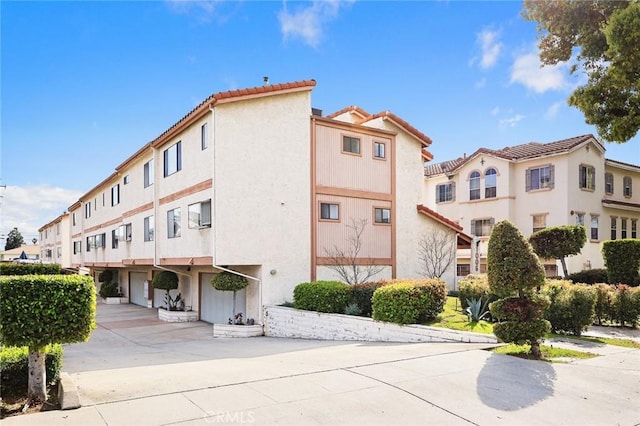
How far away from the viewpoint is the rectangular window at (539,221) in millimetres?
31234

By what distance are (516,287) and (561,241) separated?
1570 centimetres

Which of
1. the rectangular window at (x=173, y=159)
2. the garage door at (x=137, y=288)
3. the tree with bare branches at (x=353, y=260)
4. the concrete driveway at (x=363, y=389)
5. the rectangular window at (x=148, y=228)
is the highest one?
the rectangular window at (x=173, y=159)

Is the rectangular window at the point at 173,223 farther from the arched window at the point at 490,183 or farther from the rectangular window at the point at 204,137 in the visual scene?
the arched window at the point at 490,183

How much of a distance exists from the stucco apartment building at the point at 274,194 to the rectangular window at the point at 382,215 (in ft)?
0.16

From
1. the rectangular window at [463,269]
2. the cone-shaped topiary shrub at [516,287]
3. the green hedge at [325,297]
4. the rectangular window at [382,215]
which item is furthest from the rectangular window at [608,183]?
the cone-shaped topiary shrub at [516,287]

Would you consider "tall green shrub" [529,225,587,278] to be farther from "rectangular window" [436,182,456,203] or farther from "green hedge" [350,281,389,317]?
"rectangular window" [436,182,456,203]

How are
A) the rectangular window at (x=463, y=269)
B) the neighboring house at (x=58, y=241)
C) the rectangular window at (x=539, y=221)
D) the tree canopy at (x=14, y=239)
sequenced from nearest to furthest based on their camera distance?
the rectangular window at (x=539, y=221) → the rectangular window at (x=463, y=269) → the neighboring house at (x=58, y=241) → the tree canopy at (x=14, y=239)

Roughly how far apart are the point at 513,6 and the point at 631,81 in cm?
402

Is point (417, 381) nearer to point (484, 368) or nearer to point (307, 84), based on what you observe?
point (484, 368)

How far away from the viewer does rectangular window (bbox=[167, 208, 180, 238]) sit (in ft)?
70.3

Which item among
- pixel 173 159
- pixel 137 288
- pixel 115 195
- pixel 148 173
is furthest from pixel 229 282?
pixel 137 288

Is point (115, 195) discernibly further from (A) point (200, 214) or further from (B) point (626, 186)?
(B) point (626, 186)

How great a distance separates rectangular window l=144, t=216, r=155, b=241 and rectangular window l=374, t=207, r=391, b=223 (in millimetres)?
11224

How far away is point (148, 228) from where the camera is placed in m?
25.3
